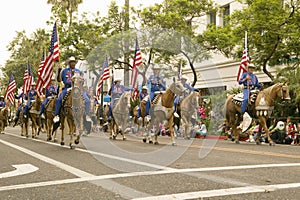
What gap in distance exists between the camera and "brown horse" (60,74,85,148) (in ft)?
43.2

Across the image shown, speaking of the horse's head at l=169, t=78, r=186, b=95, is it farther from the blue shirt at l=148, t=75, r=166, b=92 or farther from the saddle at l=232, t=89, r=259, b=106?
the saddle at l=232, t=89, r=259, b=106

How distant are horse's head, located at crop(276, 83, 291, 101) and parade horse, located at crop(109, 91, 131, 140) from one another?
17.9 feet

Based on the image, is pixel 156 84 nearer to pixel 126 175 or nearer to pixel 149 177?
pixel 126 175

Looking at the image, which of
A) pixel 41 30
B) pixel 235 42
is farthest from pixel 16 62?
pixel 235 42

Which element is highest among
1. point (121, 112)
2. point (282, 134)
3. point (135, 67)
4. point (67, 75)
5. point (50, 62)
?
point (50, 62)

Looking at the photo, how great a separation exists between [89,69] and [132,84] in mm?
7468

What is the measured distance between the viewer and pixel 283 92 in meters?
15.9

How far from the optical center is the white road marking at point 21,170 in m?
8.40

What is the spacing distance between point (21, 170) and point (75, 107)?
4636 mm

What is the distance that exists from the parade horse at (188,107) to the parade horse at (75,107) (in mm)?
4618

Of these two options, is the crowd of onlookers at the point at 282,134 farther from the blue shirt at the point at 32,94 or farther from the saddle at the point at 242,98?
the blue shirt at the point at 32,94

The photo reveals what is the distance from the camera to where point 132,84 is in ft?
54.5

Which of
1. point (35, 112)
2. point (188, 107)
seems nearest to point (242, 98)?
point (188, 107)

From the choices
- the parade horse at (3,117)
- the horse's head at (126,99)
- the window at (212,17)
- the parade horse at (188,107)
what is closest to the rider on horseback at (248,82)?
the parade horse at (188,107)
